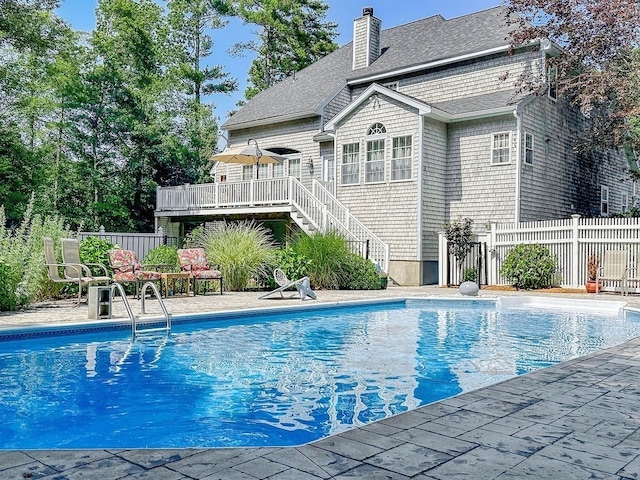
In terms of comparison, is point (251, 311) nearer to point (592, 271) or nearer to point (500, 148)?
point (592, 271)

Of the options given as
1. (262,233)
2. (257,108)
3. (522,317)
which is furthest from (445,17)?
(522,317)

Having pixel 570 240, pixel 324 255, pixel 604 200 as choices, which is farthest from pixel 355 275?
pixel 604 200

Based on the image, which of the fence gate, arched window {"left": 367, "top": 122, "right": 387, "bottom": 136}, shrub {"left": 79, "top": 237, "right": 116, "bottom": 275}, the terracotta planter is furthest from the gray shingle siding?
shrub {"left": 79, "top": 237, "right": 116, "bottom": 275}

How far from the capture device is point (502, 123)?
17.1 meters

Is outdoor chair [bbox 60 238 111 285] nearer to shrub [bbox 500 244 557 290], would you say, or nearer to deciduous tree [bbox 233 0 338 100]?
shrub [bbox 500 244 557 290]

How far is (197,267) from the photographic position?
13008mm

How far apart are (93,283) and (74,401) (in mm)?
6233

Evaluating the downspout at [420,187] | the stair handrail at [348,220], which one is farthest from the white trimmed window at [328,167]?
the downspout at [420,187]

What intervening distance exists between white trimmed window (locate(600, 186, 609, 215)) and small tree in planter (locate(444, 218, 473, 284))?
25.8 ft

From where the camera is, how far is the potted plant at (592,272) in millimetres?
14492

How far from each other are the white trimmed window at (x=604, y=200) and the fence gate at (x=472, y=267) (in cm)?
758

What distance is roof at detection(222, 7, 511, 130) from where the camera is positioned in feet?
63.4

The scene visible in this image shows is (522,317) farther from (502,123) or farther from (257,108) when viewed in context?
(257,108)

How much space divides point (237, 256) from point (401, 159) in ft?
22.0
